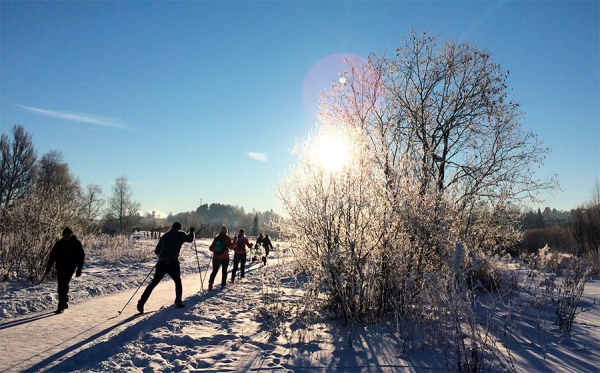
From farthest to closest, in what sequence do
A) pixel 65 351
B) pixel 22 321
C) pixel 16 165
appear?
1. pixel 16 165
2. pixel 22 321
3. pixel 65 351

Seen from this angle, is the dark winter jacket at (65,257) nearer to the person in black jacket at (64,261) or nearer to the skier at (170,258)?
the person in black jacket at (64,261)

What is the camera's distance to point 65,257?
24.7ft

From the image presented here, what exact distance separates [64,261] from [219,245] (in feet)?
13.4

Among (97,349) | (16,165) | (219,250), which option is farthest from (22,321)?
(16,165)

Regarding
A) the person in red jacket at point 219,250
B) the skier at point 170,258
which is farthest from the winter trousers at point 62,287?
the person in red jacket at point 219,250

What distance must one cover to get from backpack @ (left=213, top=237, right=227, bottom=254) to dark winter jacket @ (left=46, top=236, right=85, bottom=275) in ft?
12.1

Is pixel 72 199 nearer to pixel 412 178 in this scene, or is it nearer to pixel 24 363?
pixel 24 363

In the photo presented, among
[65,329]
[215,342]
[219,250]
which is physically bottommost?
[215,342]

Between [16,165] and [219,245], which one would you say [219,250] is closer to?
[219,245]

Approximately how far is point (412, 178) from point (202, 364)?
459 cm

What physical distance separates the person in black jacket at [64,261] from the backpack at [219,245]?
3.66 meters

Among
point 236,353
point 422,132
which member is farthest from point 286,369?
point 422,132

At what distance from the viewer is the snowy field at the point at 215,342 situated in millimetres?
4656

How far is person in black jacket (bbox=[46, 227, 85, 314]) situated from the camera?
290 inches
